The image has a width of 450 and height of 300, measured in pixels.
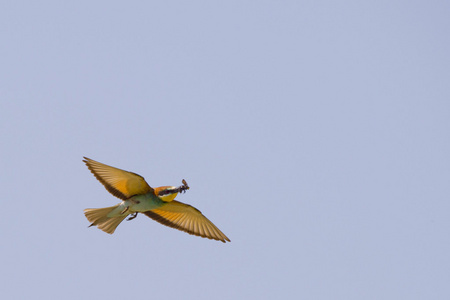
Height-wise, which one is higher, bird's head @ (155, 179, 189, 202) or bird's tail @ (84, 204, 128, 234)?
bird's head @ (155, 179, 189, 202)

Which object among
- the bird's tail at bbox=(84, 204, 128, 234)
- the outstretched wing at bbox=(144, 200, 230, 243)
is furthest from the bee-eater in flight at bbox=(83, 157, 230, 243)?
the outstretched wing at bbox=(144, 200, 230, 243)

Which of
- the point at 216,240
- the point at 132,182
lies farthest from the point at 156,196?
the point at 216,240

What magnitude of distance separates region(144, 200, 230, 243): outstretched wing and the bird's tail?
69cm

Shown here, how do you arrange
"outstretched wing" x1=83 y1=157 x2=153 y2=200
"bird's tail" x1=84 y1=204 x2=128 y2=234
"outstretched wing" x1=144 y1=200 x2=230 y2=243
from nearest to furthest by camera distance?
1. "outstretched wing" x1=83 y1=157 x2=153 y2=200
2. "bird's tail" x1=84 y1=204 x2=128 y2=234
3. "outstretched wing" x1=144 y1=200 x2=230 y2=243

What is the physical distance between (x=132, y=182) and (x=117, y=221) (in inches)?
23.3

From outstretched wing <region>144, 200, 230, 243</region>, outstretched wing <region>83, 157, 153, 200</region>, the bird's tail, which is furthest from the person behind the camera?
outstretched wing <region>144, 200, 230, 243</region>

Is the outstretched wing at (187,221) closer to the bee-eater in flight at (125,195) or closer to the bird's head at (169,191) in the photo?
the bee-eater in flight at (125,195)

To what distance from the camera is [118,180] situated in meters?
9.85

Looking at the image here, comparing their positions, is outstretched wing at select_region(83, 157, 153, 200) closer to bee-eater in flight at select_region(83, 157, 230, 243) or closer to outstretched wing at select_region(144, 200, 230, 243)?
bee-eater in flight at select_region(83, 157, 230, 243)

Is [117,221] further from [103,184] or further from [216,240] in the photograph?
[216,240]

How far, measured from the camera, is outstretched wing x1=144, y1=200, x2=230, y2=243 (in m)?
10.6

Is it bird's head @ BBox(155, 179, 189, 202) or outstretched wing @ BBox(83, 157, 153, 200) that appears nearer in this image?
outstretched wing @ BBox(83, 157, 153, 200)

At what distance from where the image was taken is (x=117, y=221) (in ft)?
33.0

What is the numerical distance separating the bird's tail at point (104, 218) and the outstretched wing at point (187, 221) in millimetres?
694
